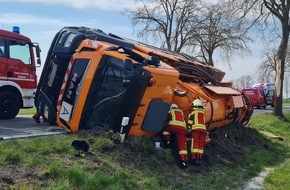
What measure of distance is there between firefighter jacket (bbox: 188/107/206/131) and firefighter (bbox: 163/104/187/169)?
0.81 feet

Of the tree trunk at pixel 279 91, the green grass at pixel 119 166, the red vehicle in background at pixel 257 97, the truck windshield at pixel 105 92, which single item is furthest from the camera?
the red vehicle in background at pixel 257 97

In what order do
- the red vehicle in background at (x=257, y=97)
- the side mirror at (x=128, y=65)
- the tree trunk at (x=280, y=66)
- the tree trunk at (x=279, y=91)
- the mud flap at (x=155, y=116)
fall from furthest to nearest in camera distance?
the red vehicle in background at (x=257, y=97)
the tree trunk at (x=279, y=91)
the tree trunk at (x=280, y=66)
the mud flap at (x=155, y=116)
the side mirror at (x=128, y=65)

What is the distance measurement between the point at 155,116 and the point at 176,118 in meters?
0.43

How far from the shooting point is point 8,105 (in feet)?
35.9

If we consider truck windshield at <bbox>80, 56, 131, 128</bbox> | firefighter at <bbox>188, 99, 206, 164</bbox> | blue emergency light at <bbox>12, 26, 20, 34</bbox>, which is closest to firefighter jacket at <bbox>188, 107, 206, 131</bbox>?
firefighter at <bbox>188, 99, 206, 164</bbox>

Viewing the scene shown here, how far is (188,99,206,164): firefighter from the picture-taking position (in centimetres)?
721

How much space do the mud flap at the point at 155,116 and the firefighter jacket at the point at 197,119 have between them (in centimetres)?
63

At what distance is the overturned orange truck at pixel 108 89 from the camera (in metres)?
6.84

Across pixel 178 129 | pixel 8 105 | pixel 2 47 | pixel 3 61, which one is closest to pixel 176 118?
pixel 178 129

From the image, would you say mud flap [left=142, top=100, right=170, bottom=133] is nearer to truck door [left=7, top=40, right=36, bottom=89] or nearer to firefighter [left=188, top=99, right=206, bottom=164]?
firefighter [left=188, top=99, right=206, bottom=164]

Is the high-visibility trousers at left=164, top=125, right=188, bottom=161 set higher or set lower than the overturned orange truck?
lower

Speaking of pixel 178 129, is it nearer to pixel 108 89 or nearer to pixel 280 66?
pixel 108 89

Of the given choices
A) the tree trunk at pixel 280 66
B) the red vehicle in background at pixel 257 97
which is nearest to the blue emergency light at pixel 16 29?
the tree trunk at pixel 280 66

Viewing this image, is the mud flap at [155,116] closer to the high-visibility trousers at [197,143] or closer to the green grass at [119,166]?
the green grass at [119,166]
